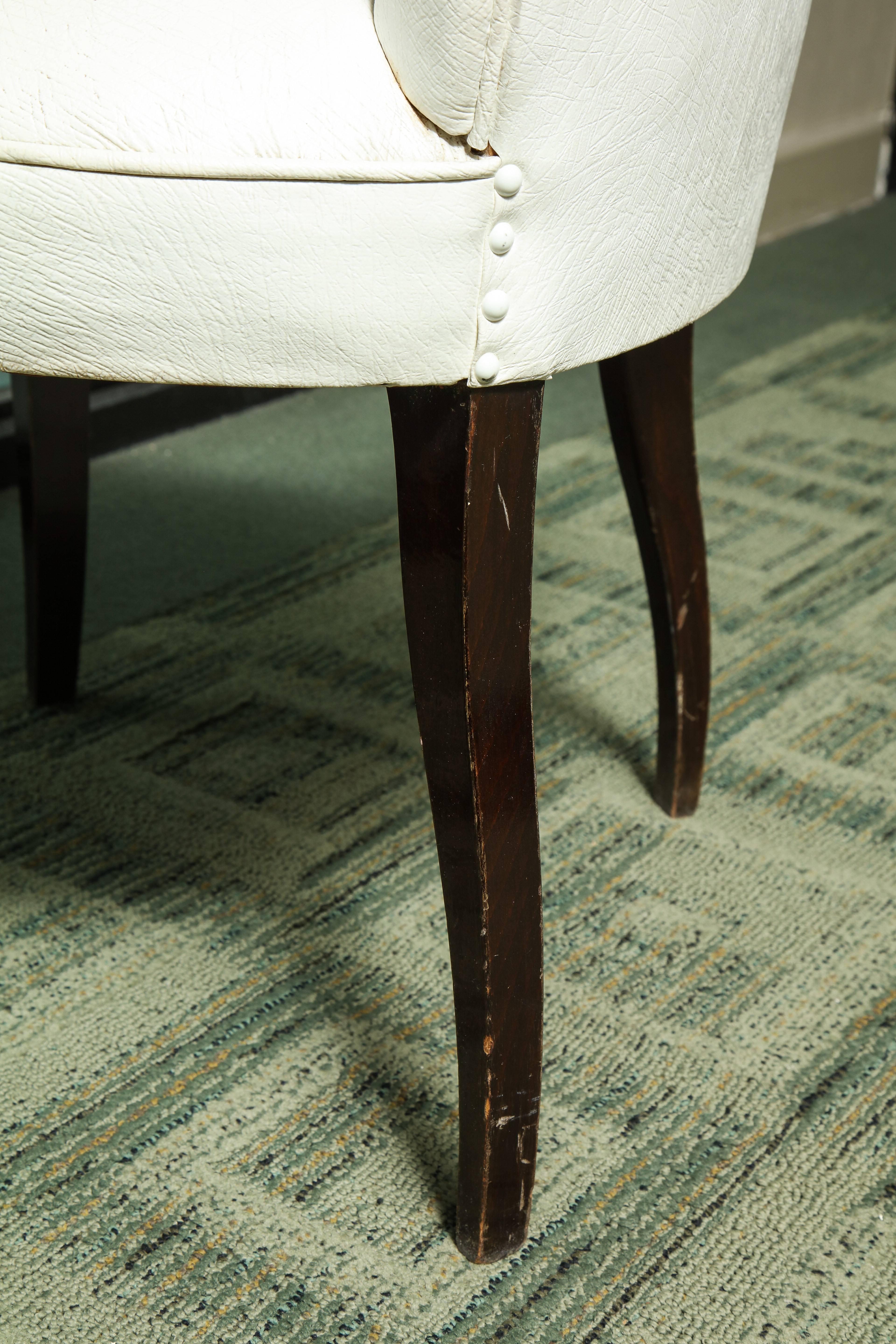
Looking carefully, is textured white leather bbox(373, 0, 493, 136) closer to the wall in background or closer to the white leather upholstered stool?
the white leather upholstered stool

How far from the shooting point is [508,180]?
0.45 m

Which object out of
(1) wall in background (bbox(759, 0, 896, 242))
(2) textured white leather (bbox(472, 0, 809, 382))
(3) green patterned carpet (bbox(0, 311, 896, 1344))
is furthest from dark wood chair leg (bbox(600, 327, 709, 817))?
(1) wall in background (bbox(759, 0, 896, 242))

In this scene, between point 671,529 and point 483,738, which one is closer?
point 483,738

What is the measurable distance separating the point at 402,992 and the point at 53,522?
0.44 metres

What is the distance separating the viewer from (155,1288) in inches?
22.0

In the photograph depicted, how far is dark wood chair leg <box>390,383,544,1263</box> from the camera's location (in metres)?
0.49

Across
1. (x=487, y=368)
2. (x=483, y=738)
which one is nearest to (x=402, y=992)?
(x=483, y=738)

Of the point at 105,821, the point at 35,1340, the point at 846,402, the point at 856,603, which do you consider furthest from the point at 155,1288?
the point at 846,402

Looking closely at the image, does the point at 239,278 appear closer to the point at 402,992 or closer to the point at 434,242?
the point at 434,242

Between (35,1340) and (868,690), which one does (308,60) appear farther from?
(868,690)

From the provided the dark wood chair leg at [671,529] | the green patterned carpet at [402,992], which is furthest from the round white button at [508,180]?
the green patterned carpet at [402,992]

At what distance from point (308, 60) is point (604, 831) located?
1.82 feet

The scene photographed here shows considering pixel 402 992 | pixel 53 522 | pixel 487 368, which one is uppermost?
pixel 487 368

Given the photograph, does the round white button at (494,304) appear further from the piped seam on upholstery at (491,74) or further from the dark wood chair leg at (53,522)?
the dark wood chair leg at (53,522)
